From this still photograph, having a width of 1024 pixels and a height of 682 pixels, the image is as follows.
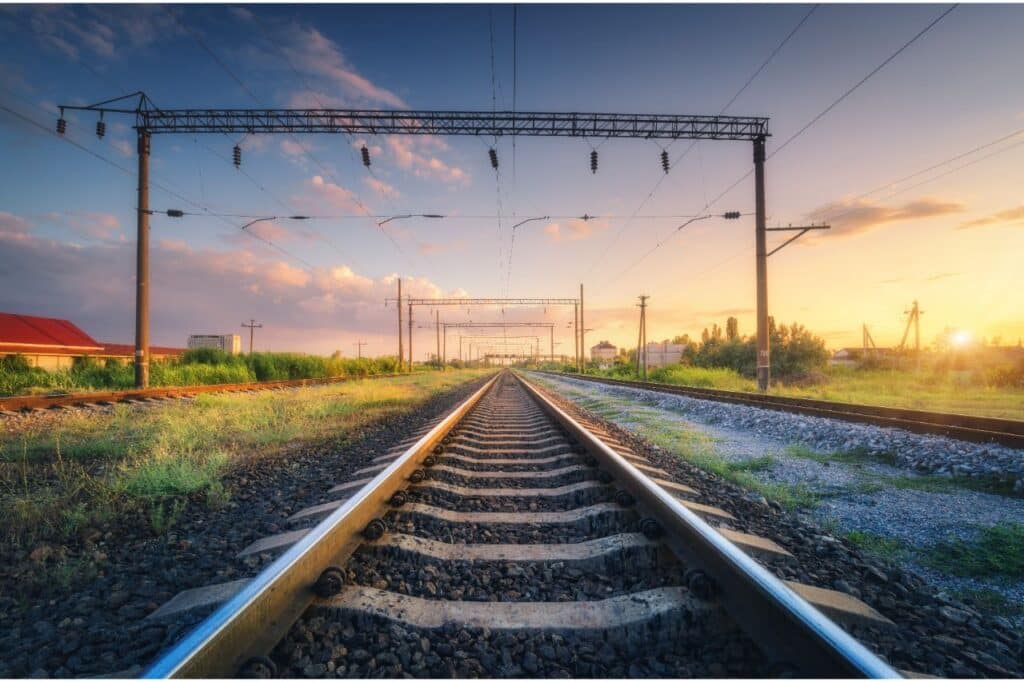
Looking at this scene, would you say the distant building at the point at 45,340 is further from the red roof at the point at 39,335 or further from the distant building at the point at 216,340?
the distant building at the point at 216,340

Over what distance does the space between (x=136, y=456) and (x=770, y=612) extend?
19.5 feet

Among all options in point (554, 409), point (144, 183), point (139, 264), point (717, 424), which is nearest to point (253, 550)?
point (554, 409)

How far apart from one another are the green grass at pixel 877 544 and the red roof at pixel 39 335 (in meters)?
46.6

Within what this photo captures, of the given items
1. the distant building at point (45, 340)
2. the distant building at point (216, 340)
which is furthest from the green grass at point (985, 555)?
the distant building at point (216, 340)

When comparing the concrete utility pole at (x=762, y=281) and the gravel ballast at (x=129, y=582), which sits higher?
the concrete utility pole at (x=762, y=281)

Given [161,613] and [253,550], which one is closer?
[161,613]

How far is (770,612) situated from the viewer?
159 cm

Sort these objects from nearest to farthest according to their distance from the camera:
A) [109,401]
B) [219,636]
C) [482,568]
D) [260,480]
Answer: [219,636], [482,568], [260,480], [109,401]

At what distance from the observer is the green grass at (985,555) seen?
2592 mm

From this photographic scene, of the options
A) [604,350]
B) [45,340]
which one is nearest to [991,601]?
[45,340]

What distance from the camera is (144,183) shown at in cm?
1455

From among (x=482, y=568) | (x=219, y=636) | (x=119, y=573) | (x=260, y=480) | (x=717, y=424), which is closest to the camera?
(x=219, y=636)

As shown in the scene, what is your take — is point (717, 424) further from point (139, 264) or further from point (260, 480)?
point (139, 264)

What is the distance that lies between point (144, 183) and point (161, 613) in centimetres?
1720
